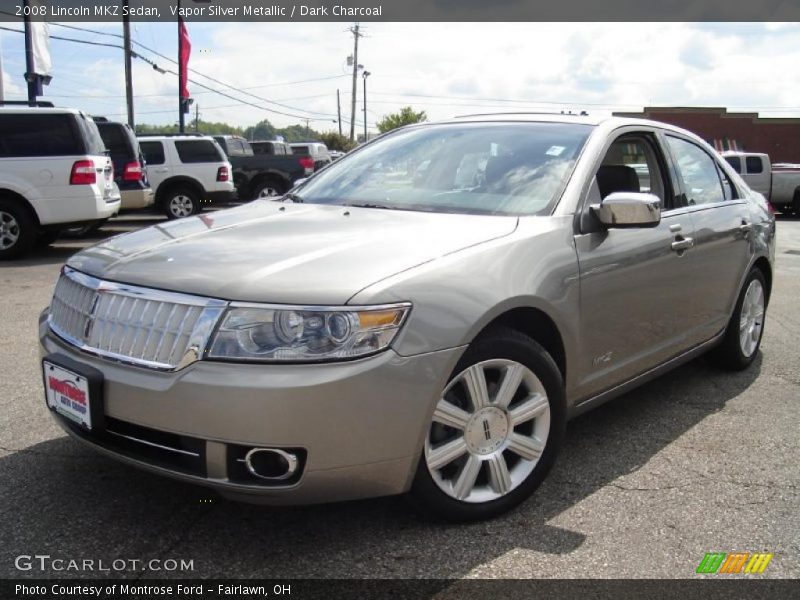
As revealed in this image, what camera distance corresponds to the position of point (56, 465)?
11.1 feet

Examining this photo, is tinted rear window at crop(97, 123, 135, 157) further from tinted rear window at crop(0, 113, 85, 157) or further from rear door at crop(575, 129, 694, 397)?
rear door at crop(575, 129, 694, 397)

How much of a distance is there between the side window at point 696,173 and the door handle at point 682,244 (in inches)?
14.3

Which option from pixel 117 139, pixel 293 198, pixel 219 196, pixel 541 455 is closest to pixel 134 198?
pixel 117 139

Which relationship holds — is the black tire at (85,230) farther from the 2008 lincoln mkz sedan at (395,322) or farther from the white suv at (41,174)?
the 2008 lincoln mkz sedan at (395,322)

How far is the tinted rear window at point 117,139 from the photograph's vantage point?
13359 mm

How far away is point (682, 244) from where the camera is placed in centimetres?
400

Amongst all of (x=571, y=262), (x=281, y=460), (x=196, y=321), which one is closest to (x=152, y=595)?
(x=281, y=460)

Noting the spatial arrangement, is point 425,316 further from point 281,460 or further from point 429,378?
point 281,460

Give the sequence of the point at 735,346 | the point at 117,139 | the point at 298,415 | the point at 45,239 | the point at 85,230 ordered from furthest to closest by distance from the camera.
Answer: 1. the point at 117,139
2. the point at 85,230
3. the point at 45,239
4. the point at 735,346
5. the point at 298,415

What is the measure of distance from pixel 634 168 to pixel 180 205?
42.9 feet

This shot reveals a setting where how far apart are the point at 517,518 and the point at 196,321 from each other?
1.44 metres

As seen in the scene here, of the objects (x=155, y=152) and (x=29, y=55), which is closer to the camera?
(x=155, y=152)

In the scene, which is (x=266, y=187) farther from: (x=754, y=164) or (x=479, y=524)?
(x=479, y=524)

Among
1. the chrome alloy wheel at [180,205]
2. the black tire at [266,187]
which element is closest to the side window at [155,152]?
the chrome alloy wheel at [180,205]
